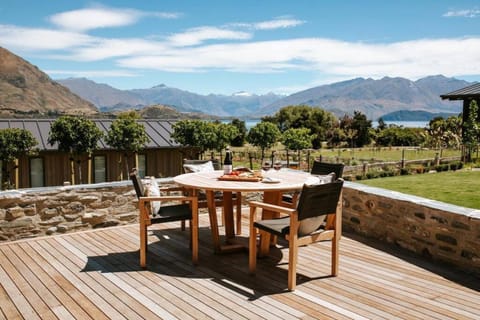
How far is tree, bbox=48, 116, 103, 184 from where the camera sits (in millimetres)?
14547

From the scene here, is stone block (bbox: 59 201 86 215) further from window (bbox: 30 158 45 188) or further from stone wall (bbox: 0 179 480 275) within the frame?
window (bbox: 30 158 45 188)

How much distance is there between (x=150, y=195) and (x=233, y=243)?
1.05 metres

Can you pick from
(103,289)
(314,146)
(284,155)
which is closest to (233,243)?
(103,289)

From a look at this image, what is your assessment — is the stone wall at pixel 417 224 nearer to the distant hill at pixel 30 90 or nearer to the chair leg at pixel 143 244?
the chair leg at pixel 143 244

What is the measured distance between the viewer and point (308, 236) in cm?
346

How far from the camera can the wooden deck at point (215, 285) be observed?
9.68 feet

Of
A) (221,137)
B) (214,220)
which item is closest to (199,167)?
(214,220)

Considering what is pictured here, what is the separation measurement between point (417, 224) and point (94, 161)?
14738 mm

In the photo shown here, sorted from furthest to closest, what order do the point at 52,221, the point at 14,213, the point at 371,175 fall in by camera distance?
the point at 371,175 → the point at 52,221 → the point at 14,213

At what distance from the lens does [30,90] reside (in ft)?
474

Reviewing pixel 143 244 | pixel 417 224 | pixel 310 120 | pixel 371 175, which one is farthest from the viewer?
pixel 310 120

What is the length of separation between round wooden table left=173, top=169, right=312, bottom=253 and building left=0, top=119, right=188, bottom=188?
12.2m

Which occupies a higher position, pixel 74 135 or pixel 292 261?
pixel 74 135

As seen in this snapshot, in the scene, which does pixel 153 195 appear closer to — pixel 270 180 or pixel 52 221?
pixel 270 180
